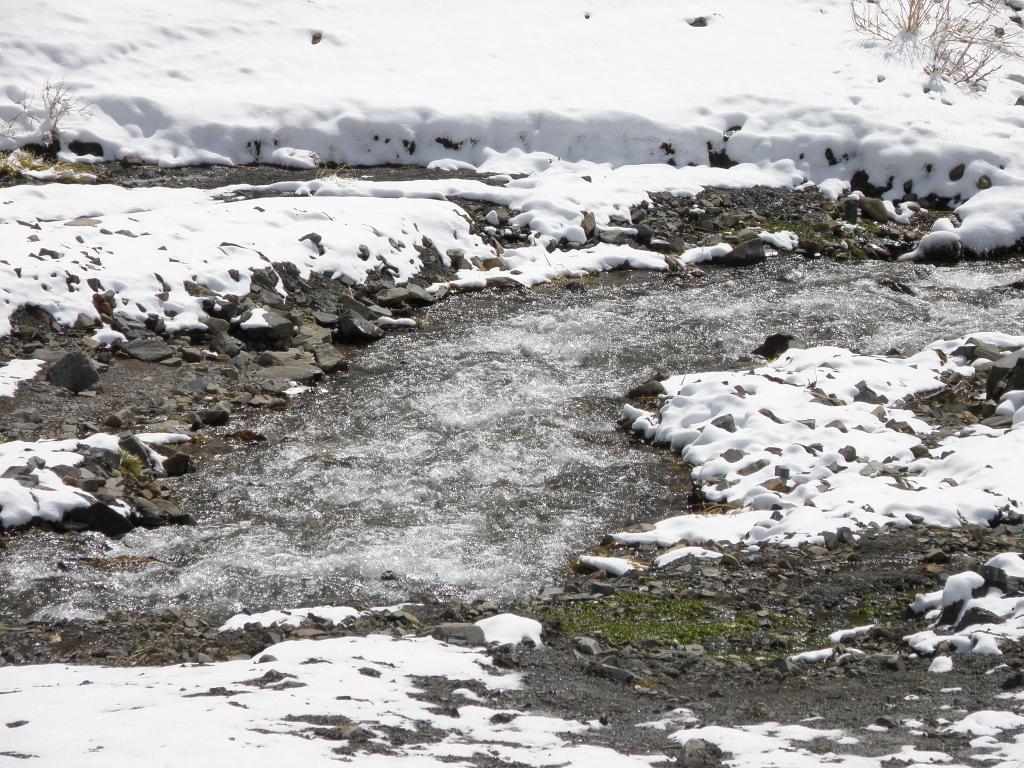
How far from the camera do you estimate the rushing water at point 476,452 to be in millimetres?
7180

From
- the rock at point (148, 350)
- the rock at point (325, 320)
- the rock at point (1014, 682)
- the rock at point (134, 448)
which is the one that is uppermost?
the rock at point (325, 320)

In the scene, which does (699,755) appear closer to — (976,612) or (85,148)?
(976,612)

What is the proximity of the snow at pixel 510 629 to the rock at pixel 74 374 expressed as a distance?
5.02 m

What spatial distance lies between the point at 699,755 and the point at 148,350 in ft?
24.5

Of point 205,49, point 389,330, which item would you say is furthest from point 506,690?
point 205,49

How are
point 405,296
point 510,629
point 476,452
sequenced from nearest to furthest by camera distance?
point 510,629 < point 476,452 < point 405,296

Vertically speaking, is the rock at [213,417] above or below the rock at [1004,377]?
below

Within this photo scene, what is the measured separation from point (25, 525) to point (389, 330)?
4.92 m

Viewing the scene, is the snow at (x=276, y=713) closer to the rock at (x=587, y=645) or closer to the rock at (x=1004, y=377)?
the rock at (x=587, y=645)

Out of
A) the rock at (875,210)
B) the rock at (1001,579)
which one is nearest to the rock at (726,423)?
the rock at (1001,579)

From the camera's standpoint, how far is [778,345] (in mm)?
11148

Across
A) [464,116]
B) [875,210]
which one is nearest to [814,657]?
[875,210]

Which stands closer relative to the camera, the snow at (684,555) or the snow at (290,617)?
the snow at (290,617)

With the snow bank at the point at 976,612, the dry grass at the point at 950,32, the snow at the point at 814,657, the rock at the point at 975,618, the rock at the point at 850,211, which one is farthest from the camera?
the dry grass at the point at 950,32
